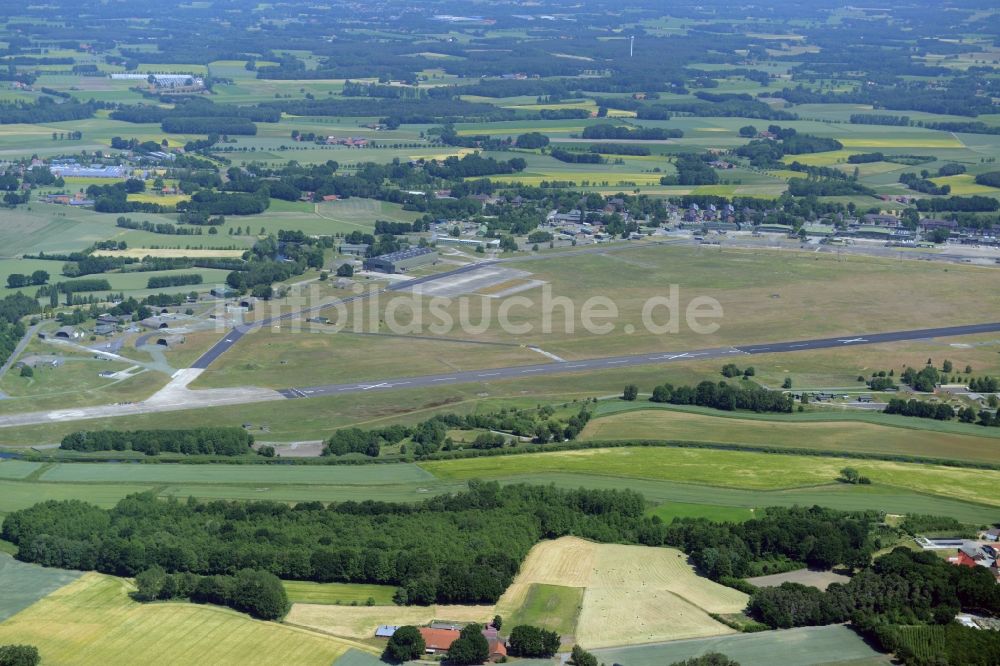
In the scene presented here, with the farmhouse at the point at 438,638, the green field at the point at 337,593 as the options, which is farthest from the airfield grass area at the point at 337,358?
the farmhouse at the point at 438,638

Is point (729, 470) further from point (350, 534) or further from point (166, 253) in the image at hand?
point (166, 253)

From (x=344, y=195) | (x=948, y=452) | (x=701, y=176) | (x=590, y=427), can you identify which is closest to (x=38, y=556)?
(x=590, y=427)

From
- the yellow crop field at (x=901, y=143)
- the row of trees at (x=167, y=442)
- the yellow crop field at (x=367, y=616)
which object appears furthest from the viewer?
the yellow crop field at (x=901, y=143)

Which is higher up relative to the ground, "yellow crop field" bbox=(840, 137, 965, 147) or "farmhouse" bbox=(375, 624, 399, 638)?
"yellow crop field" bbox=(840, 137, 965, 147)

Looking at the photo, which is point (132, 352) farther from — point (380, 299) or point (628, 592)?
point (628, 592)

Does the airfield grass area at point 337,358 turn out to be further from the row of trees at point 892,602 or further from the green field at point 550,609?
the row of trees at point 892,602

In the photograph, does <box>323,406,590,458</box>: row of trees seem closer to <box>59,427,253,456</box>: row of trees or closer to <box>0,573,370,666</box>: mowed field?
<box>59,427,253,456</box>: row of trees

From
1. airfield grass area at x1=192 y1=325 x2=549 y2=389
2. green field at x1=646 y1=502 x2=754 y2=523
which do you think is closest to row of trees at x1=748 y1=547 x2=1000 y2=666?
green field at x1=646 y1=502 x2=754 y2=523
